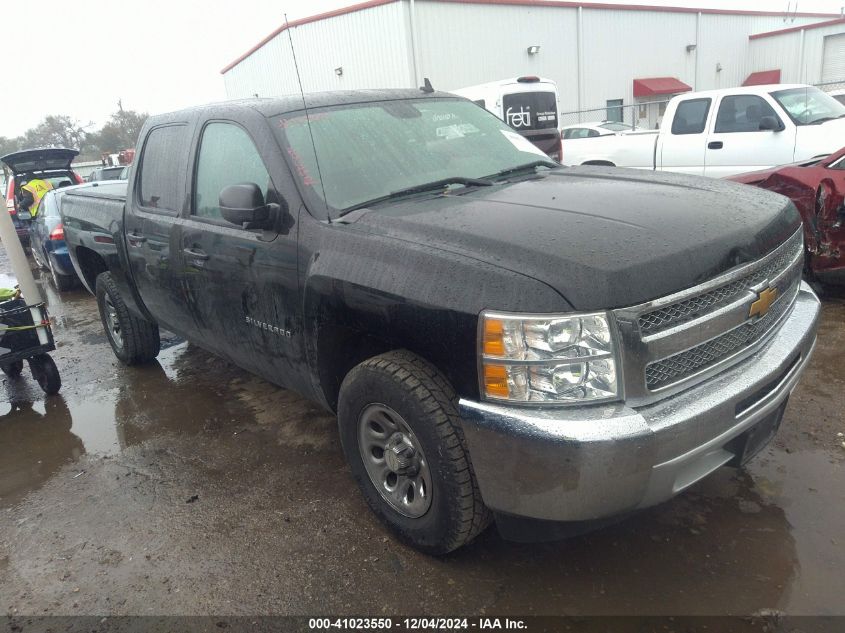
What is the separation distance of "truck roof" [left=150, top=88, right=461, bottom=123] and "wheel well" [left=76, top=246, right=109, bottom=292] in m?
2.03

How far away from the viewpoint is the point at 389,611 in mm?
2391

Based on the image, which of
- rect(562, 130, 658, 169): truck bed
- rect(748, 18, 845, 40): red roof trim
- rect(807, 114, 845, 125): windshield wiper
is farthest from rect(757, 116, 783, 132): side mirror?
rect(748, 18, 845, 40): red roof trim

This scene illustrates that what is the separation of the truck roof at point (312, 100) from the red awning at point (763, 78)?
30.9 m

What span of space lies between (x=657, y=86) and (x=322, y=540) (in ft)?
90.6

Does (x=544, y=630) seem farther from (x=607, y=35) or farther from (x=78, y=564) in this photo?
(x=607, y=35)

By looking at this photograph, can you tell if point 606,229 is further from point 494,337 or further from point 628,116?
point 628,116

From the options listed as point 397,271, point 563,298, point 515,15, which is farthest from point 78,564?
point 515,15

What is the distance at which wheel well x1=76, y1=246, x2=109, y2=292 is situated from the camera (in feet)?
17.7

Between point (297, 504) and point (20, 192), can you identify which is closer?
point (297, 504)

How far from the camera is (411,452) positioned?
98.8 inches

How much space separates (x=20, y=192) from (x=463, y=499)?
12929 millimetres

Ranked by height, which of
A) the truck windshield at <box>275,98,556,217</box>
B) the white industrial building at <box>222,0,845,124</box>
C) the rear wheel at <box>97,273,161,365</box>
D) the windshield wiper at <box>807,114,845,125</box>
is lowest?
the rear wheel at <box>97,273,161,365</box>

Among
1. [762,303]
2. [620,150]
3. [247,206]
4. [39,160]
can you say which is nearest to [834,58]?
[620,150]

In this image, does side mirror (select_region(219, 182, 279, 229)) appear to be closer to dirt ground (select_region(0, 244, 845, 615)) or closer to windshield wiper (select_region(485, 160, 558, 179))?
windshield wiper (select_region(485, 160, 558, 179))
